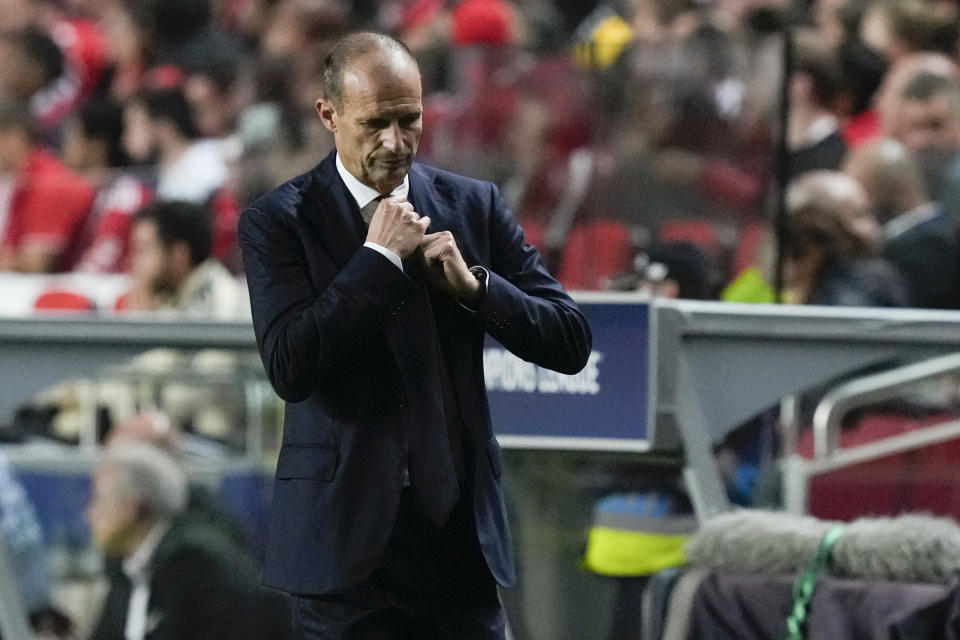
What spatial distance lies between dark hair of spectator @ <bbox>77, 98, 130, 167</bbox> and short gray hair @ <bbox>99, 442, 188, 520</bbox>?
454cm

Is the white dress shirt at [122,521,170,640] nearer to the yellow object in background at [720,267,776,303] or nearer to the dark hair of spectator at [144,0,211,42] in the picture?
the yellow object in background at [720,267,776,303]

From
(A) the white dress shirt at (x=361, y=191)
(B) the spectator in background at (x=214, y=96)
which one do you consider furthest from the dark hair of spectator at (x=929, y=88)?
(A) the white dress shirt at (x=361, y=191)

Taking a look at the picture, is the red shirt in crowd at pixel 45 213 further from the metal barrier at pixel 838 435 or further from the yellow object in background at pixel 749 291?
the metal barrier at pixel 838 435

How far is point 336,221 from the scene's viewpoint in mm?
2840

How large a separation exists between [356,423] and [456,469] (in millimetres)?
183

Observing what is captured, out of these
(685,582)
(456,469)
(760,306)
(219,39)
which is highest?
(219,39)

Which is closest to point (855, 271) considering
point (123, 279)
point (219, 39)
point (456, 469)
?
point (456, 469)

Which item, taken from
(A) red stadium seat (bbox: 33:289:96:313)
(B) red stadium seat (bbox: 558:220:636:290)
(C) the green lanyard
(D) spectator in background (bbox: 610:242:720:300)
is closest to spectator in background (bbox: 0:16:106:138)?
(A) red stadium seat (bbox: 33:289:96:313)

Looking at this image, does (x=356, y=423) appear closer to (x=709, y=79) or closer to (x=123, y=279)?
(x=709, y=79)

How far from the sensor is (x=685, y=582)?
3832mm

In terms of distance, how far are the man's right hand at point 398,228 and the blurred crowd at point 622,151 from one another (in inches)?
82.5

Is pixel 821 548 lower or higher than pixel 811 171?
lower

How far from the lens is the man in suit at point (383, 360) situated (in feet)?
8.85

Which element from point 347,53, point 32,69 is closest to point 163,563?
point 347,53
